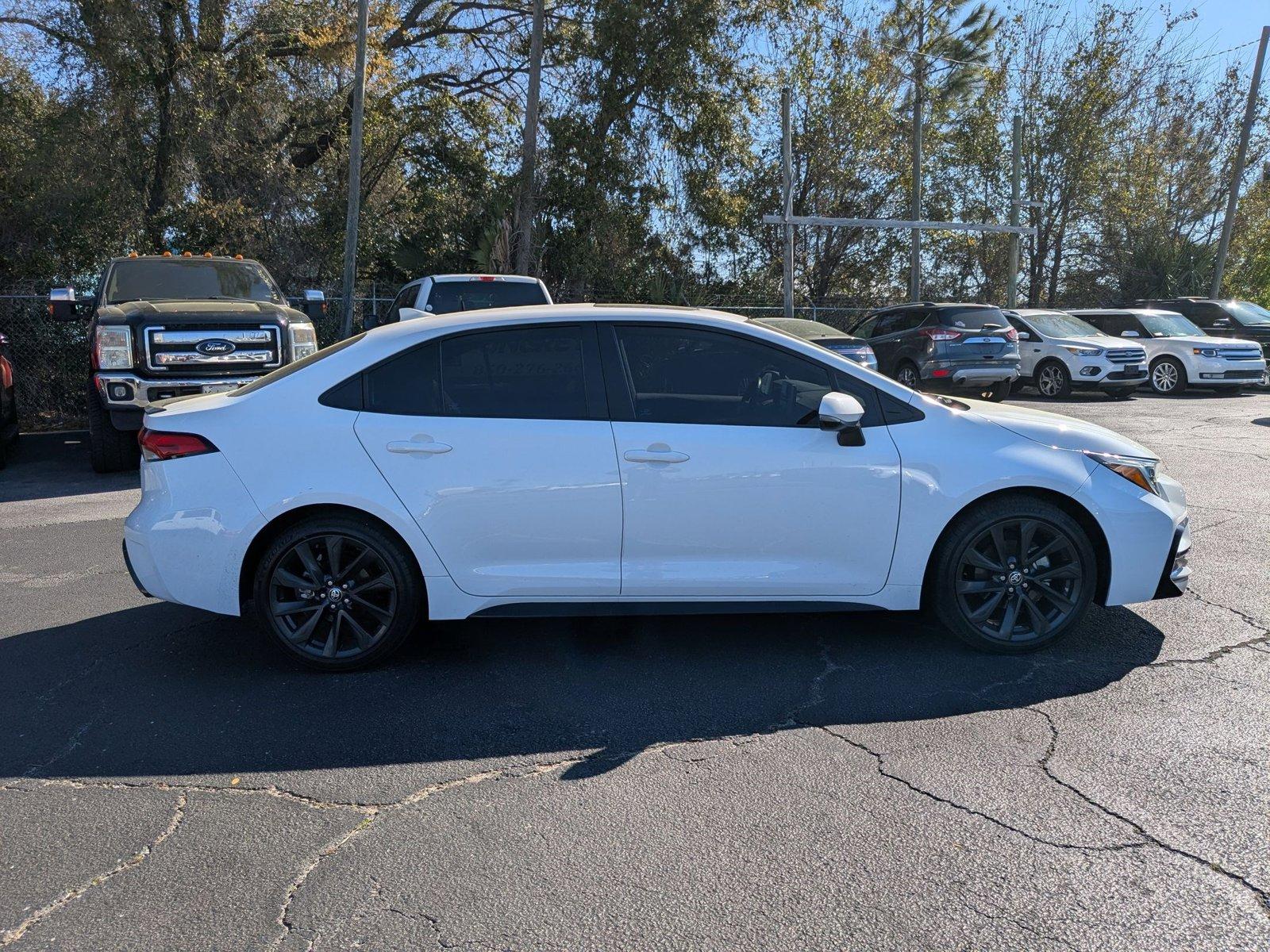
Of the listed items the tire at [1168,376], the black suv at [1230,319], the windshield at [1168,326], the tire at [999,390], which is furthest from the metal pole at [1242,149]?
the tire at [999,390]

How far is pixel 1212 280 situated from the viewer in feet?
102

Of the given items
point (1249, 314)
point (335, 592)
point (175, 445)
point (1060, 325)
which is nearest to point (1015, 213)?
point (1249, 314)

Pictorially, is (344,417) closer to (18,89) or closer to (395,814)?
(395,814)

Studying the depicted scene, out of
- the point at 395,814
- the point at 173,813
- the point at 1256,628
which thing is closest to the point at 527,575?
the point at 395,814

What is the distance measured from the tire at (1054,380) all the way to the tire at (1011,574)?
15.2 meters

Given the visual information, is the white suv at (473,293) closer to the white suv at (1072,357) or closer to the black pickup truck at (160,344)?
the black pickup truck at (160,344)

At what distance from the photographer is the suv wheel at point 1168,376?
1923cm

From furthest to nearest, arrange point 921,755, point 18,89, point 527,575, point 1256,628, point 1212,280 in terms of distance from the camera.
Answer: point 1212,280
point 18,89
point 1256,628
point 527,575
point 921,755

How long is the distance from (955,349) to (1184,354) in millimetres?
5738

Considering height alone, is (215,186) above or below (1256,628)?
above

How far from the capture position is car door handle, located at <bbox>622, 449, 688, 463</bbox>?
4.61 meters

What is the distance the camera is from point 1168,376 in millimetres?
19391

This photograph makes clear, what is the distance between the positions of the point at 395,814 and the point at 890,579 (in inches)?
96.9

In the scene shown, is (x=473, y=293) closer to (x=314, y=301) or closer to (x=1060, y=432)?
(x=314, y=301)
